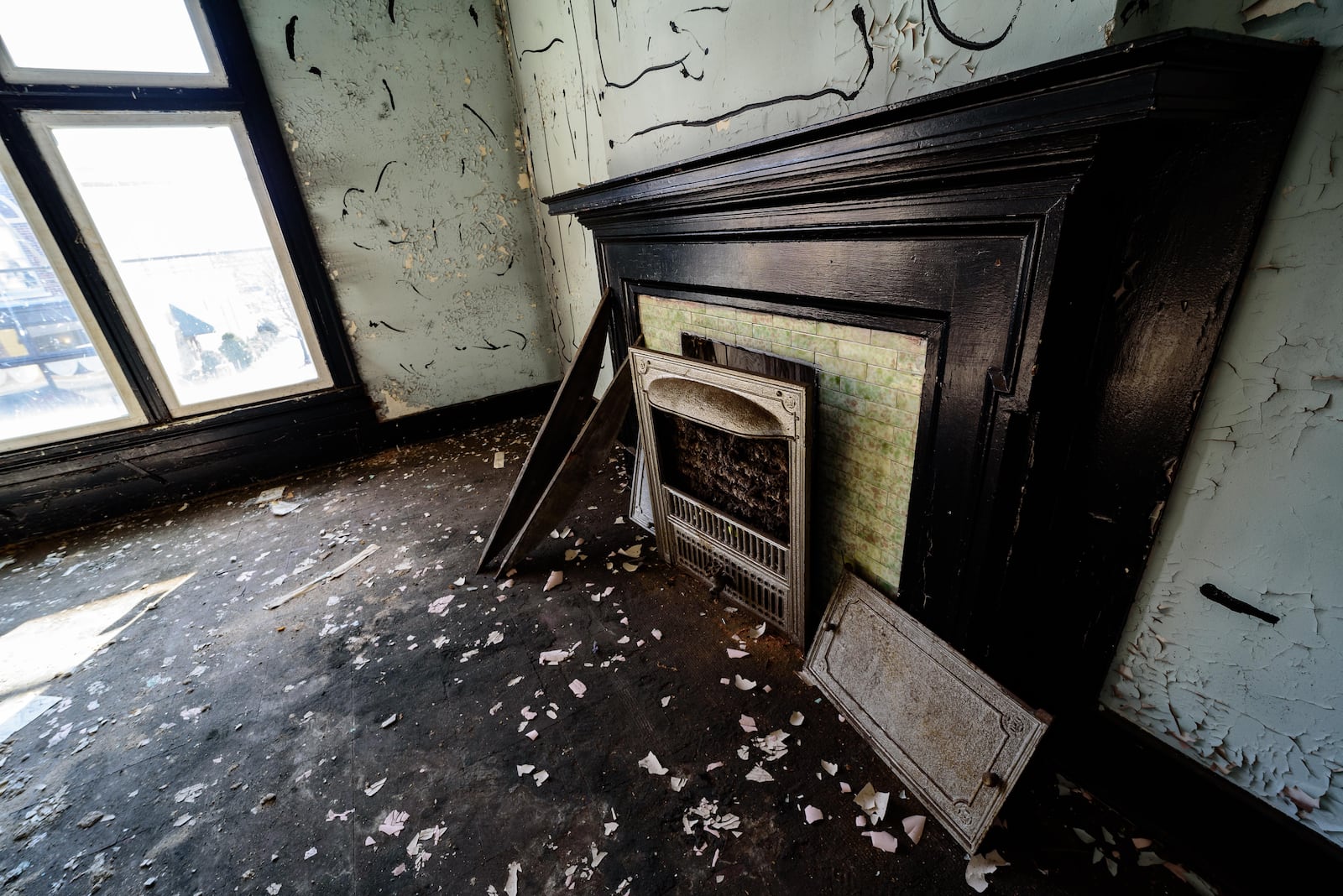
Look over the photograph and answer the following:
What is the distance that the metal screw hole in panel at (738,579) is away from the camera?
1.82m

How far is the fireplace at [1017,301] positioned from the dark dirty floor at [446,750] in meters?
0.48

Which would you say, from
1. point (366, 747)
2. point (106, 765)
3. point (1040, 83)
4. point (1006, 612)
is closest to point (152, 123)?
point (106, 765)

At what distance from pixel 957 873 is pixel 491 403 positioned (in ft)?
13.0

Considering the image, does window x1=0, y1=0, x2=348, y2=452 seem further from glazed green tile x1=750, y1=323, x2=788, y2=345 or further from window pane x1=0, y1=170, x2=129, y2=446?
glazed green tile x1=750, y1=323, x2=788, y2=345

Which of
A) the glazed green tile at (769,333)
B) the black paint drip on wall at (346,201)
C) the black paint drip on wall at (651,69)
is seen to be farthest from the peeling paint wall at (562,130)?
the glazed green tile at (769,333)

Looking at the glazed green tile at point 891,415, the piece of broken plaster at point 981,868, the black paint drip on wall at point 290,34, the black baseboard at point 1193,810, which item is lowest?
the piece of broken plaster at point 981,868

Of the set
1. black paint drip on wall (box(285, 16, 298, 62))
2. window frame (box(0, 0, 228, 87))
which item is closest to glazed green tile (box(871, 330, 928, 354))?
black paint drip on wall (box(285, 16, 298, 62))

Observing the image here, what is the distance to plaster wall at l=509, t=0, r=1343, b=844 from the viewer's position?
81 cm

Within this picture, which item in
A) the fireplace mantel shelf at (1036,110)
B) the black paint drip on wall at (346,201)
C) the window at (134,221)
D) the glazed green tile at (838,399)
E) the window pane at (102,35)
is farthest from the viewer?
the black paint drip on wall at (346,201)

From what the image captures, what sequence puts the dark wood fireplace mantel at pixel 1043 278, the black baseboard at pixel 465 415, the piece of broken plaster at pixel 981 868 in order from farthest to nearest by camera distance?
the black baseboard at pixel 465 415 < the piece of broken plaster at pixel 981 868 < the dark wood fireplace mantel at pixel 1043 278

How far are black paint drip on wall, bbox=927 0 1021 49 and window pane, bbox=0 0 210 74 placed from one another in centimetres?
392

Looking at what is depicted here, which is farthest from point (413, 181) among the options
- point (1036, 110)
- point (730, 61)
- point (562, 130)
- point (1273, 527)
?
point (1273, 527)

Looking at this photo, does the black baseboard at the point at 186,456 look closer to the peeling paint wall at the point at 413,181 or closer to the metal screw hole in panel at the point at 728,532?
the peeling paint wall at the point at 413,181

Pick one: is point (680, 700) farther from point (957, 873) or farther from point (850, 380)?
point (850, 380)
